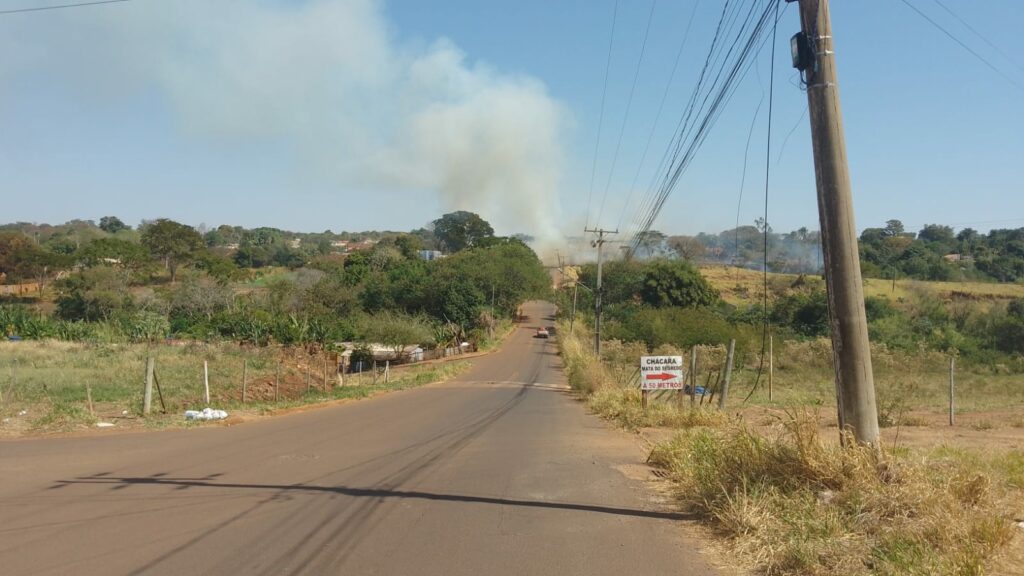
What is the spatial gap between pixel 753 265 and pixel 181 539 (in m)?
152

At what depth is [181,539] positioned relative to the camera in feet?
21.1

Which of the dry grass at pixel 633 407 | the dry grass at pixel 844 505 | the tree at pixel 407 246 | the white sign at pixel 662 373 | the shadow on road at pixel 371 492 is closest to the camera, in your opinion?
the dry grass at pixel 844 505

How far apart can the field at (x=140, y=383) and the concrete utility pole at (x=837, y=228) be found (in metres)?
13.3

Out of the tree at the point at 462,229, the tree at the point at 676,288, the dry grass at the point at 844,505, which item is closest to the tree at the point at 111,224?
the tree at the point at 462,229

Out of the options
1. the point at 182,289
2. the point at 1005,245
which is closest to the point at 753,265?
the point at 1005,245

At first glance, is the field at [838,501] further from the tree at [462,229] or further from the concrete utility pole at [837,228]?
the tree at [462,229]

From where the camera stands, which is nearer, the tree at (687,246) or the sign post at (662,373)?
the sign post at (662,373)

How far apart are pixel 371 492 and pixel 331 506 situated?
0.79m

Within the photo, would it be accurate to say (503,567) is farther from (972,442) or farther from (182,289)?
(182,289)

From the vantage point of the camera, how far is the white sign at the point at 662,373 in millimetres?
15797

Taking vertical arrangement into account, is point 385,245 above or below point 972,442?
above

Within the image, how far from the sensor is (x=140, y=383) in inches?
990

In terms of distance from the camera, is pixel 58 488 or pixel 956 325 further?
pixel 956 325

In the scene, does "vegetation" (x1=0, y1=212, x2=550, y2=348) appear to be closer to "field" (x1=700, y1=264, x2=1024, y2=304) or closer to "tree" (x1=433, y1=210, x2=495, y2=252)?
"field" (x1=700, y1=264, x2=1024, y2=304)
